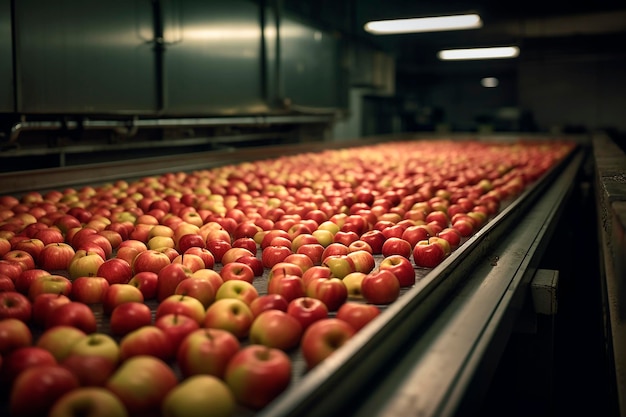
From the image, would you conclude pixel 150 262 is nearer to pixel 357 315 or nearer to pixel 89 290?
pixel 89 290

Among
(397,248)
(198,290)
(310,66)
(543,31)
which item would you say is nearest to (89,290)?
(198,290)

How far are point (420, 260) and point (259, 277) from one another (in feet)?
1.97

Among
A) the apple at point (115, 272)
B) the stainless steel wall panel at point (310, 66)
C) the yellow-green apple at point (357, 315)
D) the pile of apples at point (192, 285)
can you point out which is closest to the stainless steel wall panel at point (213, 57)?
the stainless steel wall panel at point (310, 66)

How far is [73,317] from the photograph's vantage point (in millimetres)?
1423

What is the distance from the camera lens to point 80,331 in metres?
1.35

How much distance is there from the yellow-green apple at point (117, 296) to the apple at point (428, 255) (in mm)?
1022

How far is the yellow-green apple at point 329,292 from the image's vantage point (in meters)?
1.66

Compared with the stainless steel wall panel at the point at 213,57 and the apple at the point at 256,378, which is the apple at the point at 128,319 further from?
the stainless steel wall panel at the point at 213,57

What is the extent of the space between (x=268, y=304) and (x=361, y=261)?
22.4 inches

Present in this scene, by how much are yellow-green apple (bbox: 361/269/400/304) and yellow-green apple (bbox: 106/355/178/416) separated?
2.43 ft

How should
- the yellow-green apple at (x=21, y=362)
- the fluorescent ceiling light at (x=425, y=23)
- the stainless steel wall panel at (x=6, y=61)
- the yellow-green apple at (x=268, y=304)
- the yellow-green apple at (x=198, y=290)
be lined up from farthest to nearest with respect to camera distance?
1. the fluorescent ceiling light at (x=425, y=23)
2. the stainless steel wall panel at (x=6, y=61)
3. the yellow-green apple at (x=198, y=290)
4. the yellow-green apple at (x=268, y=304)
5. the yellow-green apple at (x=21, y=362)

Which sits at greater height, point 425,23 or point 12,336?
point 425,23

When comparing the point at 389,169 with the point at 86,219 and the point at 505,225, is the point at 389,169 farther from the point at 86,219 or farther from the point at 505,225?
the point at 86,219

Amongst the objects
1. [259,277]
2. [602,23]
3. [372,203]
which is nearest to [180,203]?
[372,203]
